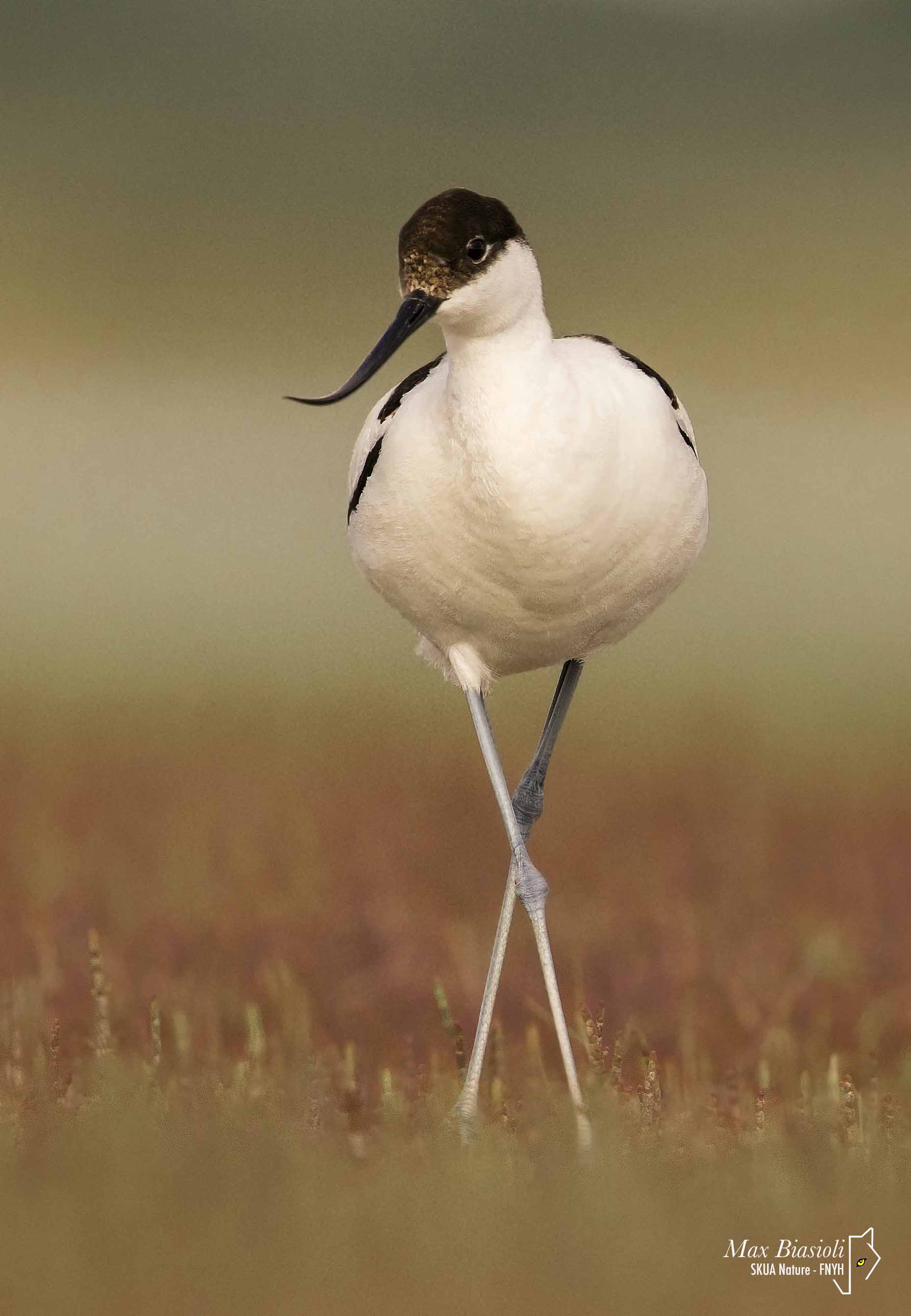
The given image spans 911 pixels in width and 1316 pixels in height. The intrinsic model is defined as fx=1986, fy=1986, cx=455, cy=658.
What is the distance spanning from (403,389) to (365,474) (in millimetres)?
276

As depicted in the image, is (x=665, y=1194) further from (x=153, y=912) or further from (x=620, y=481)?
(x=153, y=912)

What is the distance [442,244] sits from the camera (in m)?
4.19

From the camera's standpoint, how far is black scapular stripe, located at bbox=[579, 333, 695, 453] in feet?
16.0

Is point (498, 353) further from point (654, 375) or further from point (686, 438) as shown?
point (686, 438)

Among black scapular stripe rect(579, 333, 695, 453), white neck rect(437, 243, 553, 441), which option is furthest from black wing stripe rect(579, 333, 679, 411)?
white neck rect(437, 243, 553, 441)

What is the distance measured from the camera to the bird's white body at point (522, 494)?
4.31 meters

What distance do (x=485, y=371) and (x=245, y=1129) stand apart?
1688 millimetres

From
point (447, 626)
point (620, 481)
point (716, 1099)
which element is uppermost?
point (620, 481)

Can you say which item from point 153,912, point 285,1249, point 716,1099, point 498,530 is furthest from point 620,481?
point 153,912

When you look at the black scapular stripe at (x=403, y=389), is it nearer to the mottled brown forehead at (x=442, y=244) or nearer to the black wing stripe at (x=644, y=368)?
the black wing stripe at (x=644, y=368)

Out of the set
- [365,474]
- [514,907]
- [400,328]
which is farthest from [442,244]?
[514,907]

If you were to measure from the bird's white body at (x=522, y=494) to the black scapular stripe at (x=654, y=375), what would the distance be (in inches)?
2.0

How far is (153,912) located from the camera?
588 cm

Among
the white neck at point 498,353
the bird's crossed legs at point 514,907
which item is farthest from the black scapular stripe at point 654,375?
the bird's crossed legs at point 514,907
